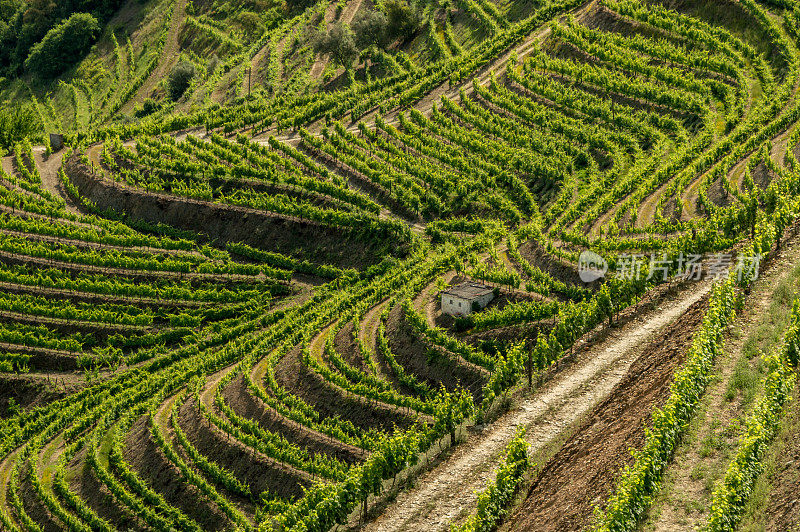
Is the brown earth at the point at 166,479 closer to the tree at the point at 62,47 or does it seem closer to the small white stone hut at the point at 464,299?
the small white stone hut at the point at 464,299

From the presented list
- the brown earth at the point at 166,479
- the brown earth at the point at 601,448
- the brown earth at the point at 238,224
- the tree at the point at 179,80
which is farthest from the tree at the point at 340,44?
the brown earth at the point at 601,448

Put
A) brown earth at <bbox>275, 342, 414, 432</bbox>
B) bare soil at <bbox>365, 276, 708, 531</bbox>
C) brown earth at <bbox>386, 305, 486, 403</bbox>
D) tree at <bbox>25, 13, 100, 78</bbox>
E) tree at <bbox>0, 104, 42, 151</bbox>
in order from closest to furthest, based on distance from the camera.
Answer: bare soil at <bbox>365, 276, 708, 531</bbox>, brown earth at <bbox>275, 342, 414, 432</bbox>, brown earth at <bbox>386, 305, 486, 403</bbox>, tree at <bbox>0, 104, 42, 151</bbox>, tree at <bbox>25, 13, 100, 78</bbox>

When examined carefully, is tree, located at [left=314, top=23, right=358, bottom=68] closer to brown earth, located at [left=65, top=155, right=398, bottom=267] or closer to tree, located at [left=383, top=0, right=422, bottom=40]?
tree, located at [left=383, top=0, right=422, bottom=40]

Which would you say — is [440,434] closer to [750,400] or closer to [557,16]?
[750,400]

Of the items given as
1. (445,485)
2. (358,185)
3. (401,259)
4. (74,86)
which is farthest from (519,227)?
(74,86)

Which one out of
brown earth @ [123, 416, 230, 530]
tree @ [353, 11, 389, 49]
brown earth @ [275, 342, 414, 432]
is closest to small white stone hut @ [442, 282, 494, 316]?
brown earth @ [275, 342, 414, 432]
